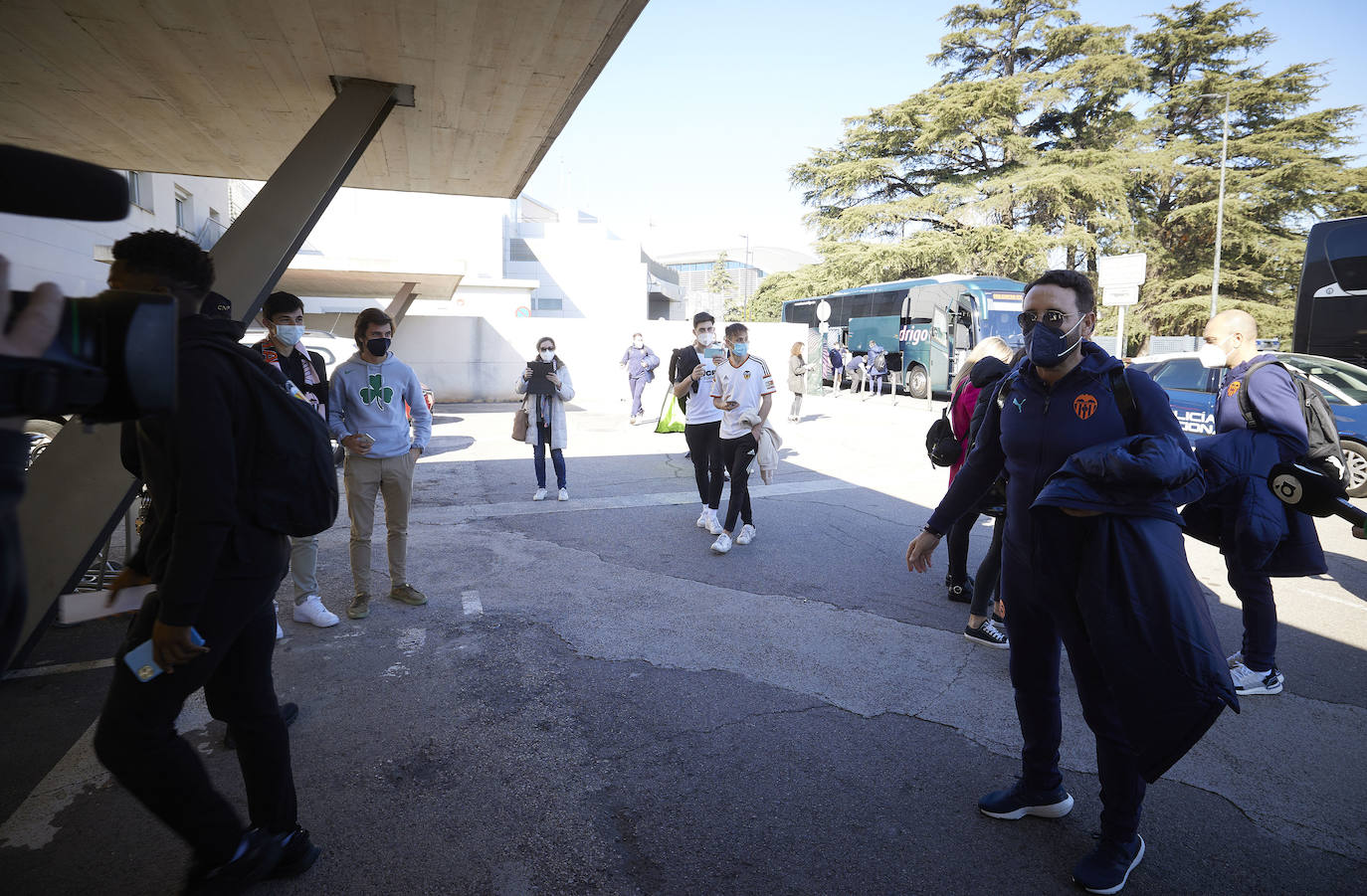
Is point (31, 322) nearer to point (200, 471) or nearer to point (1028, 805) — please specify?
point (200, 471)

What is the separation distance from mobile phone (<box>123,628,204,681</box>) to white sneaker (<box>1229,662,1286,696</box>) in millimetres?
4635

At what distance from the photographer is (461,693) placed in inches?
146

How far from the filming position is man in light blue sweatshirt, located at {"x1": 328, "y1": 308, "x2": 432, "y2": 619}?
4.60m

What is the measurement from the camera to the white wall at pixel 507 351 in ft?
63.1

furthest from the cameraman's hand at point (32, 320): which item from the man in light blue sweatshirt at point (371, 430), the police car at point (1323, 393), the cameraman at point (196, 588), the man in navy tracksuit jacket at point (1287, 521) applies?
Answer: the police car at point (1323, 393)

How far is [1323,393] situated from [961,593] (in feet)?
24.8

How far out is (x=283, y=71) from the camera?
518cm

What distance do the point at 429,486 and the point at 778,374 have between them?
16039 millimetres

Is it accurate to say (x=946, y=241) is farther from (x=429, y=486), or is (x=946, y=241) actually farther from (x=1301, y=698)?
(x=1301, y=698)

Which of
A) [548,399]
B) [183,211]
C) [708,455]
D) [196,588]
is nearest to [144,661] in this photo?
[196,588]

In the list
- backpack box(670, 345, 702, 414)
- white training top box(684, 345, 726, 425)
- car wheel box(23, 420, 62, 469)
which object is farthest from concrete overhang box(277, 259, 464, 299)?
white training top box(684, 345, 726, 425)

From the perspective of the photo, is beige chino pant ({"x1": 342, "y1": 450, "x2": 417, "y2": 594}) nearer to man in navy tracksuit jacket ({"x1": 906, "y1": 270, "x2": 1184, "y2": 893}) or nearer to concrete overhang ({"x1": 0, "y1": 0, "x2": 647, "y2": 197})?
concrete overhang ({"x1": 0, "y1": 0, "x2": 647, "y2": 197})

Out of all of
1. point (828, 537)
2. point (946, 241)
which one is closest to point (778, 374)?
point (946, 241)

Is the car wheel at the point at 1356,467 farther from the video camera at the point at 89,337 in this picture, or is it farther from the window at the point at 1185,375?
the video camera at the point at 89,337
